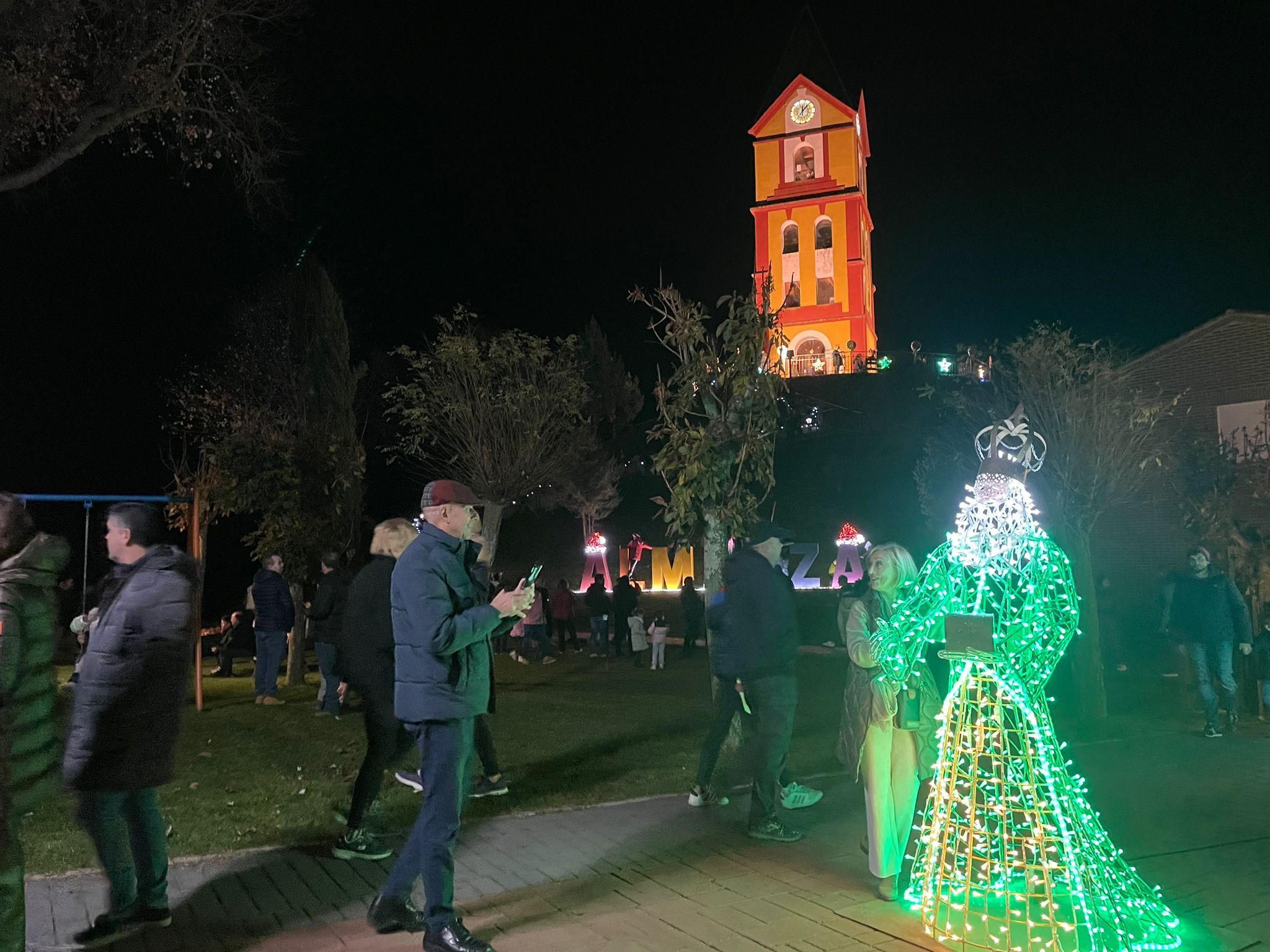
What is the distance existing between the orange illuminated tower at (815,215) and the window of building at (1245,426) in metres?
27.6

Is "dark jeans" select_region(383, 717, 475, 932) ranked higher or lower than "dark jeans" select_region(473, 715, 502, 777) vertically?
higher

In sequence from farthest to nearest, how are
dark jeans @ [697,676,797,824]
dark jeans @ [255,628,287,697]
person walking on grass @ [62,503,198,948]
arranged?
dark jeans @ [255,628,287,697] < dark jeans @ [697,676,797,824] < person walking on grass @ [62,503,198,948]

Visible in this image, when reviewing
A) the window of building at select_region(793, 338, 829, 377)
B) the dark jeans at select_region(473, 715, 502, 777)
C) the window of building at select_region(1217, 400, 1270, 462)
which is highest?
the window of building at select_region(793, 338, 829, 377)

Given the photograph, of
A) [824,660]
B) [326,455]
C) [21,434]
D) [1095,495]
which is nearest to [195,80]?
[326,455]

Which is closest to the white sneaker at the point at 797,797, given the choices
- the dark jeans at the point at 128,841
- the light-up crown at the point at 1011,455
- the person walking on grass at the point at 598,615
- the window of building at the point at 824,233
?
the light-up crown at the point at 1011,455

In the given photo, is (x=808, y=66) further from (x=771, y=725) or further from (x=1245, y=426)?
(x=771, y=725)

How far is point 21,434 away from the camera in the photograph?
78.4 feet

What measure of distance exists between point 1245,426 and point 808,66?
122 ft

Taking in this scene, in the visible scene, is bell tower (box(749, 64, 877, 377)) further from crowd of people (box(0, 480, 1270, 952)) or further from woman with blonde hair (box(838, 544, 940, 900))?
woman with blonde hair (box(838, 544, 940, 900))

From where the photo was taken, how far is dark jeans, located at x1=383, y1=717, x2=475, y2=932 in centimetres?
384

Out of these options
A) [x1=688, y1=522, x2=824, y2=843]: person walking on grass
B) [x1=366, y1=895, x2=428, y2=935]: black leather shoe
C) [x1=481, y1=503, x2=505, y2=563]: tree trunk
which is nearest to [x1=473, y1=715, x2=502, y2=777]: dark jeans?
[x1=688, y1=522, x2=824, y2=843]: person walking on grass

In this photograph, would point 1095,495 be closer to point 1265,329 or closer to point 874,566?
point 874,566

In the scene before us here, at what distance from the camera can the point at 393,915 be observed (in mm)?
4047

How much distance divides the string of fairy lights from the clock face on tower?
46960 mm
